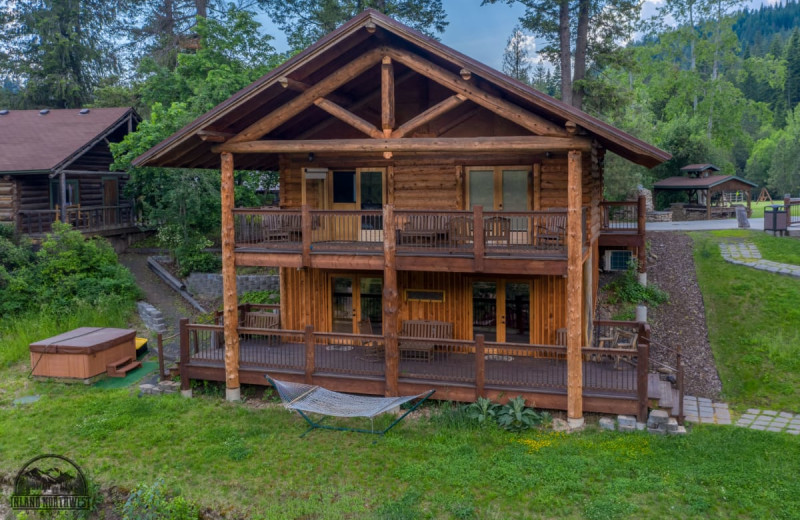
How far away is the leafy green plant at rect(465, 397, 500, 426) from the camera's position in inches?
488

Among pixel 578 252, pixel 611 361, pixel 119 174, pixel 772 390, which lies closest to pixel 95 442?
pixel 578 252

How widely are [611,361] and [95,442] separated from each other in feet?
38.6

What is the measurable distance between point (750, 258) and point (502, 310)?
12108 millimetres

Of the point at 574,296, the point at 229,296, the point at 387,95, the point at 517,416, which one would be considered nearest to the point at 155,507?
the point at 229,296

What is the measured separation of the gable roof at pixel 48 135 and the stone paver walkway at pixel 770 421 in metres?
26.3

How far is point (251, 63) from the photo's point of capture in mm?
31031

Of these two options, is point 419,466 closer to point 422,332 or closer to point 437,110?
point 422,332

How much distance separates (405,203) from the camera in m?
16.4

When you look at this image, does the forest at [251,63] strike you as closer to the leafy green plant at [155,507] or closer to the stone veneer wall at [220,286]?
the stone veneer wall at [220,286]

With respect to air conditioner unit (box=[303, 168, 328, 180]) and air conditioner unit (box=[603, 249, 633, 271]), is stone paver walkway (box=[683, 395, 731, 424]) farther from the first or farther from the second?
air conditioner unit (box=[303, 168, 328, 180])

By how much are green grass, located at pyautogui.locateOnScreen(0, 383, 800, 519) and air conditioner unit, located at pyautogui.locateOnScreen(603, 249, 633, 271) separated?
11200 millimetres

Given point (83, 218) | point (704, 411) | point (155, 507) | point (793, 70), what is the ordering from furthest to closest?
1. point (793, 70)
2. point (83, 218)
3. point (704, 411)
4. point (155, 507)

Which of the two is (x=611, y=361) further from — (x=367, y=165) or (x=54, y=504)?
(x=54, y=504)

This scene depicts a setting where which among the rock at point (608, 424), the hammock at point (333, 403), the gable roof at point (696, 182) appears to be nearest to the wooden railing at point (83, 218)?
the hammock at point (333, 403)
